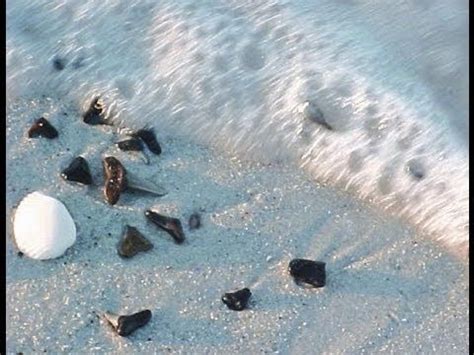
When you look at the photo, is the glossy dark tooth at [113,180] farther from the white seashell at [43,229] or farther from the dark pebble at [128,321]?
the dark pebble at [128,321]

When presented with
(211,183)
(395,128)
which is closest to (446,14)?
(395,128)

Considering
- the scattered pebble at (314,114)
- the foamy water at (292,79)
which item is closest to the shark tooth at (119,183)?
the foamy water at (292,79)

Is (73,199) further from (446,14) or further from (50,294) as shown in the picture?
(446,14)

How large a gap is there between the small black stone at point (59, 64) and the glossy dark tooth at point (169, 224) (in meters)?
0.61

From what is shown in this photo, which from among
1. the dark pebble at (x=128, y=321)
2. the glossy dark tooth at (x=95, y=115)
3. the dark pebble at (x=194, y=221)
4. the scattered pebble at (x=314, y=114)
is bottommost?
the dark pebble at (x=128, y=321)

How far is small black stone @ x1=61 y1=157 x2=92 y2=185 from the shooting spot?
8.16 feet

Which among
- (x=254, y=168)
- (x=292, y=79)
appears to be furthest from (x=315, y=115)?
(x=254, y=168)

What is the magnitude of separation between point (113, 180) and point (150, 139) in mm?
204

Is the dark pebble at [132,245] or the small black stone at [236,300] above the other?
the dark pebble at [132,245]

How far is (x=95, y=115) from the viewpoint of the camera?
268cm

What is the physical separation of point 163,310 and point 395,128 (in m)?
0.86

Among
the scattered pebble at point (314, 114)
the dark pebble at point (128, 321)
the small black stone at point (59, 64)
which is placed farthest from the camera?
the small black stone at point (59, 64)

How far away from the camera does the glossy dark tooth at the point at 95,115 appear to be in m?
2.66

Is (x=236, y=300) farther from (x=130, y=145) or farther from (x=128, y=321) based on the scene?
(x=130, y=145)
